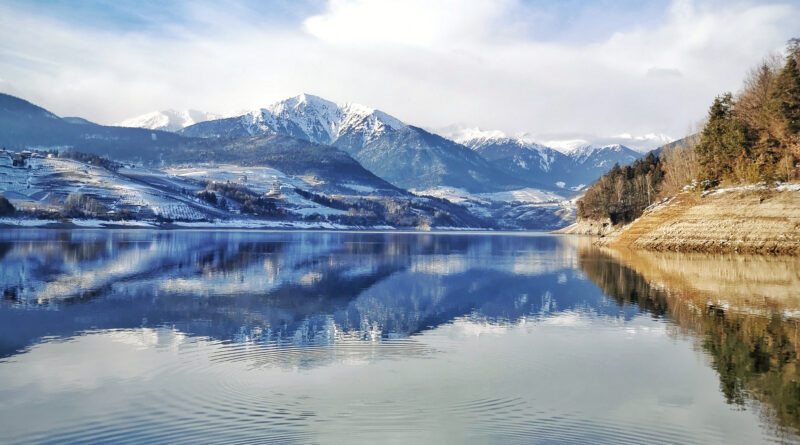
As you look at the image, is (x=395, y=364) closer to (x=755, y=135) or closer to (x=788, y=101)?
(x=788, y=101)

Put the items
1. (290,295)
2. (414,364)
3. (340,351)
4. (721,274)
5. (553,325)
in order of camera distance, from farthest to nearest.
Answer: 1. (721,274)
2. (290,295)
3. (553,325)
4. (340,351)
5. (414,364)

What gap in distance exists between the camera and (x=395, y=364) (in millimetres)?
18562

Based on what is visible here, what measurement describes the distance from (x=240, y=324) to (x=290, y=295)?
9770 mm

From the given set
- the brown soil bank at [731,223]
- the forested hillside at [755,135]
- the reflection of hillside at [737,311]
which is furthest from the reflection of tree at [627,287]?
the forested hillside at [755,135]

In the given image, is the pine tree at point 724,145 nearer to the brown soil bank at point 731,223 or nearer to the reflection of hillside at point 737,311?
the brown soil bank at point 731,223

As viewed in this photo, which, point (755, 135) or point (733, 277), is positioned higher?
point (755, 135)

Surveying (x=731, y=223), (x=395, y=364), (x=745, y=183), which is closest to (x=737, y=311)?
(x=395, y=364)

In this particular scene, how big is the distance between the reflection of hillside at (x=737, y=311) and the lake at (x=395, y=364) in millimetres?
121

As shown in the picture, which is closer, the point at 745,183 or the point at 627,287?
Result: the point at 627,287

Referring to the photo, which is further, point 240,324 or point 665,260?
point 665,260

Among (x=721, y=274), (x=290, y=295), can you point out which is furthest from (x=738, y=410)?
(x=721, y=274)

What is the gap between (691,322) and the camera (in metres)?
25.9

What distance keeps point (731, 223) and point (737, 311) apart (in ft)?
167

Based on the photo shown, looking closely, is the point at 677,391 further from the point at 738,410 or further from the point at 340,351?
the point at 340,351
